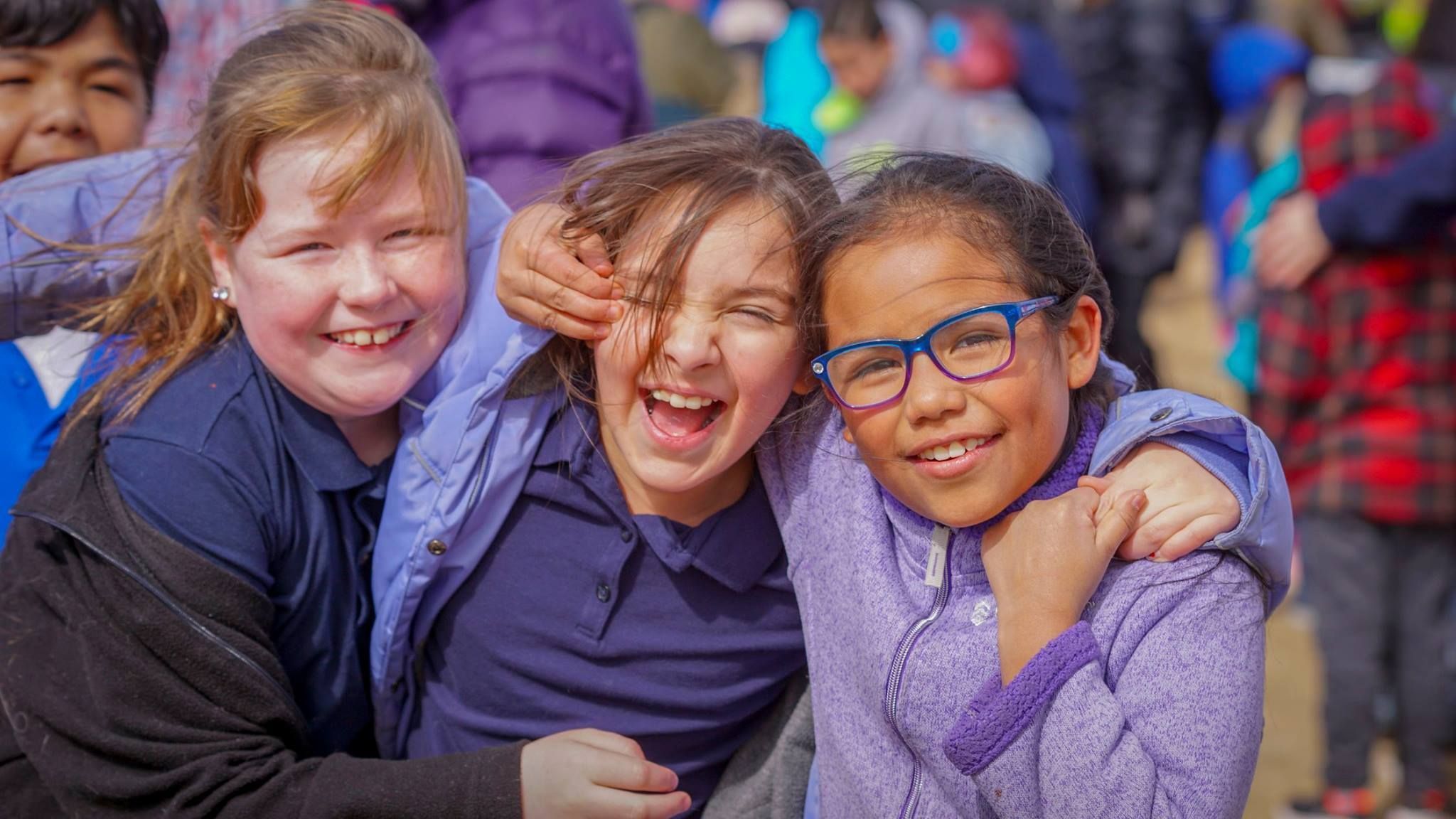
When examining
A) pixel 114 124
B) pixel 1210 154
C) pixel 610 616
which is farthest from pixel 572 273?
pixel 1210 154

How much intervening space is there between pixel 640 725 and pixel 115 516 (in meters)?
0.75

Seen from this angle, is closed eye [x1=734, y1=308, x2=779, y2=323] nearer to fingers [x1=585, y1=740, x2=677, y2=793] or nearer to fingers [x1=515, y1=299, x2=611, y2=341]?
fingers [x1=515, y1=299, x2=611, y2=341]

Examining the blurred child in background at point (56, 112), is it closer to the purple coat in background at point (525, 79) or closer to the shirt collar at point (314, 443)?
the shirt collar at point (314, 443)

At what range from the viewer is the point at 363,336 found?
186cm

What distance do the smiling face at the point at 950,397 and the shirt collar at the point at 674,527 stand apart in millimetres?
299

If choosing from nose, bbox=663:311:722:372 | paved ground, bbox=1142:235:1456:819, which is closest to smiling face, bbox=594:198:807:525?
nose, bbox=663:311:722:372

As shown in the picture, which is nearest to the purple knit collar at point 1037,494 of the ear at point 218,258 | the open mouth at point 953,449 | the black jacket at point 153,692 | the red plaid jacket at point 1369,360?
the open mouth at point 953,449

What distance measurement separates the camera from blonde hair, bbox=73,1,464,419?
1.79 meters

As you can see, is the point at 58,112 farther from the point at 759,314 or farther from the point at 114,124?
the point at 759,314

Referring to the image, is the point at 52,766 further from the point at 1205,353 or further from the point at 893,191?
the point at 1205,353

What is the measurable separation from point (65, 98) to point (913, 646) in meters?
1.64

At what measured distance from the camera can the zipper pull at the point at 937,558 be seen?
1.72 metres

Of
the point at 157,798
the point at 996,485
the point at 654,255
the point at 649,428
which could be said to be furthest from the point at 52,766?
the point at 996,485

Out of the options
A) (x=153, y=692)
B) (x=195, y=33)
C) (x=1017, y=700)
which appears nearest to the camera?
(x=1017, y=700)
